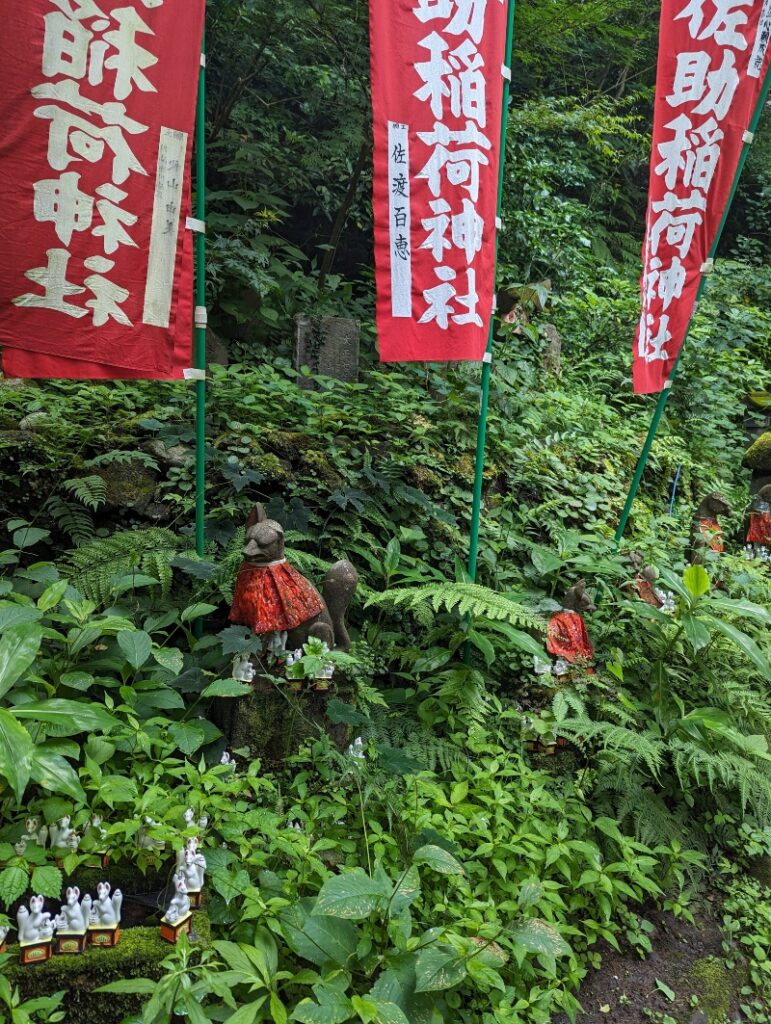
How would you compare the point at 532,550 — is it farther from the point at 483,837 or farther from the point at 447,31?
the point at 447,31

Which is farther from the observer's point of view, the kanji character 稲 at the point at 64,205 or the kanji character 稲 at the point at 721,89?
the kanji character 稲 at the point at 721,89

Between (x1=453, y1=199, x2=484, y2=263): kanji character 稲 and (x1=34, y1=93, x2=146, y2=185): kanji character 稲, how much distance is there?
1412 millimetres

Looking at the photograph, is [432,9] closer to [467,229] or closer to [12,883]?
[467,229]

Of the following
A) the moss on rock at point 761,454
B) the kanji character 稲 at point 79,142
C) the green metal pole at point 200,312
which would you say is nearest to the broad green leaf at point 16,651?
the green metal pole at point 200,312

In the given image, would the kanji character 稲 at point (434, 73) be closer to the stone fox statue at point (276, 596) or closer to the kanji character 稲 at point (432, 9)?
the kanji character 稲 at point (432, 9)

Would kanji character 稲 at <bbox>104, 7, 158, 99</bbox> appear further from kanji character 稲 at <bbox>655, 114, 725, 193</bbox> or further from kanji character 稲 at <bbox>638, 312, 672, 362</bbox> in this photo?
kanji character 稲 at <bbox>638, 312, 672, 362</bbox>

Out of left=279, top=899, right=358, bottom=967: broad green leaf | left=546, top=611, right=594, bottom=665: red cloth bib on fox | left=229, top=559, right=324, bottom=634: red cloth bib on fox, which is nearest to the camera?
left=279, top=899, right=358, bottom=967: broad green leaf

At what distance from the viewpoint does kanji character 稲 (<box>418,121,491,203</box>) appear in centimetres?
325

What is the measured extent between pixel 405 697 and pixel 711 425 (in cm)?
527

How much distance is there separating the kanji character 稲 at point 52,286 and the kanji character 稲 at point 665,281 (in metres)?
3.19

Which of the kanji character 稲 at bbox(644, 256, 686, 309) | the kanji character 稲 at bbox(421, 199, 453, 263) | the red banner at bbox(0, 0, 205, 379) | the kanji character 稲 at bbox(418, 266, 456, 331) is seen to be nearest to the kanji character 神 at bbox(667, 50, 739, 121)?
the kanji character 稲 at bbox(644, 256, 686, 309)

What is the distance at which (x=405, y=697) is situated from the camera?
135 inches

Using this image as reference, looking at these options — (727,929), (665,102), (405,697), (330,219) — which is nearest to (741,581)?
(727,929)

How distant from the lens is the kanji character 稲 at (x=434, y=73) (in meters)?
3.18
